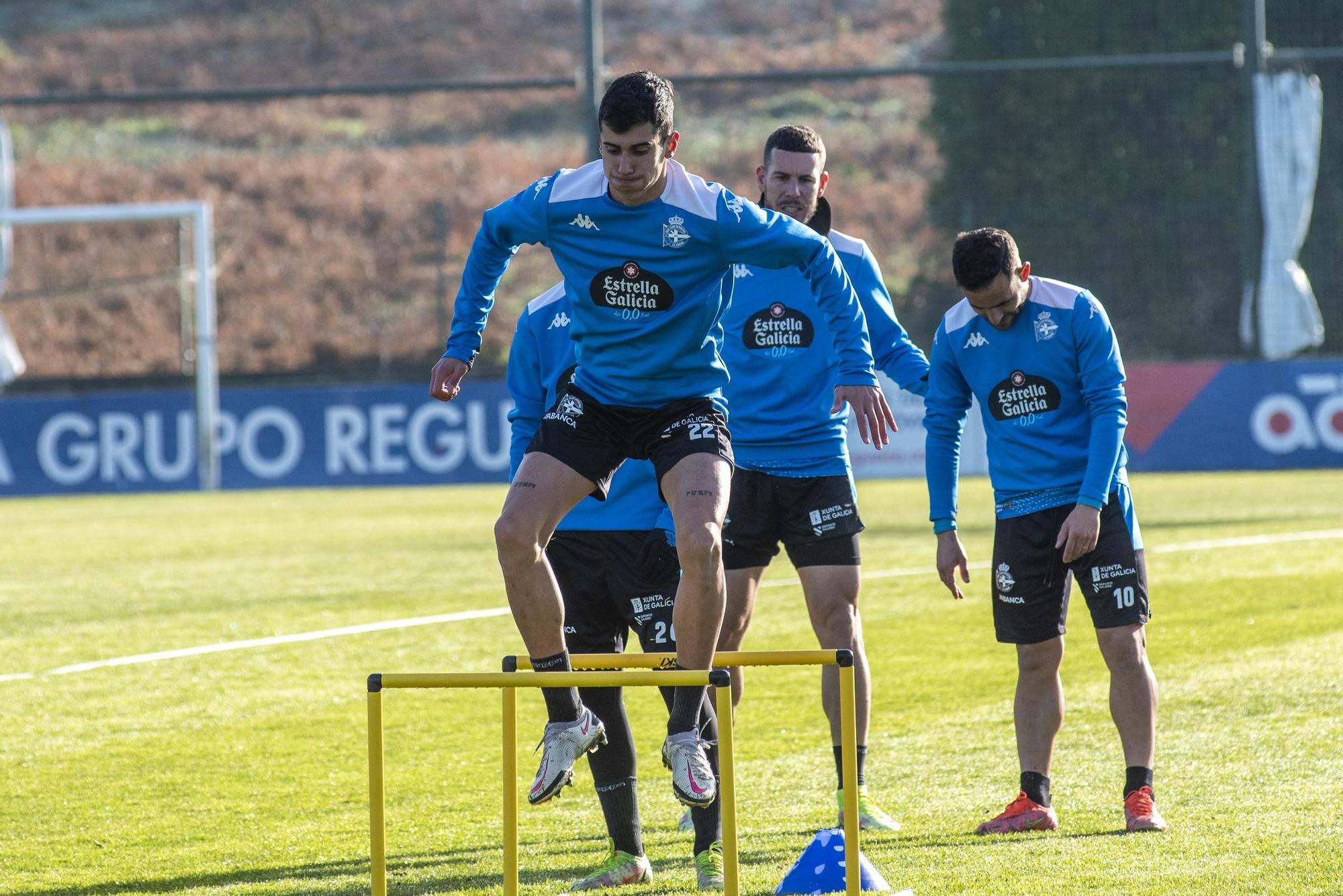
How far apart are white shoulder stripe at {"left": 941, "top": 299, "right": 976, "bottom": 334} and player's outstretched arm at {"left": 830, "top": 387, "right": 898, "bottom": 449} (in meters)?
1.05

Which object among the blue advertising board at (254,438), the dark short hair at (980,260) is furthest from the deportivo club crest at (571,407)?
the blue advertising board at (254,438)

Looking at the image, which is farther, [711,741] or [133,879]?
[133,879]

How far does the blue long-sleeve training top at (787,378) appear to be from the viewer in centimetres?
624

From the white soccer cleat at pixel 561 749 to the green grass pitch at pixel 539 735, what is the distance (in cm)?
65

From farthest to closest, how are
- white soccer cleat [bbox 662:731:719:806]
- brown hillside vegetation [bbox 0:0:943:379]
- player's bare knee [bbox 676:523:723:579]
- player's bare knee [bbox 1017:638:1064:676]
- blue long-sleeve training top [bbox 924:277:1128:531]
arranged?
brown hillside vegetation [bbox 0:0:943:379], player's bare knee [bbox 1017:638:1064:676], blue long-sleeve training top [bbox 924:277:1128:531], player's bare knee [bbox 676:523:723:579], white soccer cleat [bbox 662:731:719:806]

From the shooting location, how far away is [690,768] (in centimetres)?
461

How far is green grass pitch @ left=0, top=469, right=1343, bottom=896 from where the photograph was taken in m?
5.41

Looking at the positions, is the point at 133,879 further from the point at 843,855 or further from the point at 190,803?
the point at 843,855

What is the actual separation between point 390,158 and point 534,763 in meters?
35.9

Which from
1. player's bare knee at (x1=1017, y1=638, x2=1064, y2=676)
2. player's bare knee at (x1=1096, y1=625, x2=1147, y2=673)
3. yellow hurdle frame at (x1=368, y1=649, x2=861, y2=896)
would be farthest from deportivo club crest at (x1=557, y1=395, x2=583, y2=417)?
player's bare knee at (x1=1096, y1=625, x2=1147, y2=673)

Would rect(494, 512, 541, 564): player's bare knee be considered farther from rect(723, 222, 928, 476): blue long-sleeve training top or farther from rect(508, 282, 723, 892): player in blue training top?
rect(723, 222, 928, 476): blue long-sleeve training top

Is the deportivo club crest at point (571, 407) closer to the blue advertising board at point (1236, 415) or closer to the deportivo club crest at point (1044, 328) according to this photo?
the deportivo club crest at point (1044, 328)

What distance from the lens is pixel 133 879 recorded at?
5.48 metres

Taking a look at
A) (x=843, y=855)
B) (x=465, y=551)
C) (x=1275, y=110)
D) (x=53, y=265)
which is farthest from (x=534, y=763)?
(x=53, y=265)
